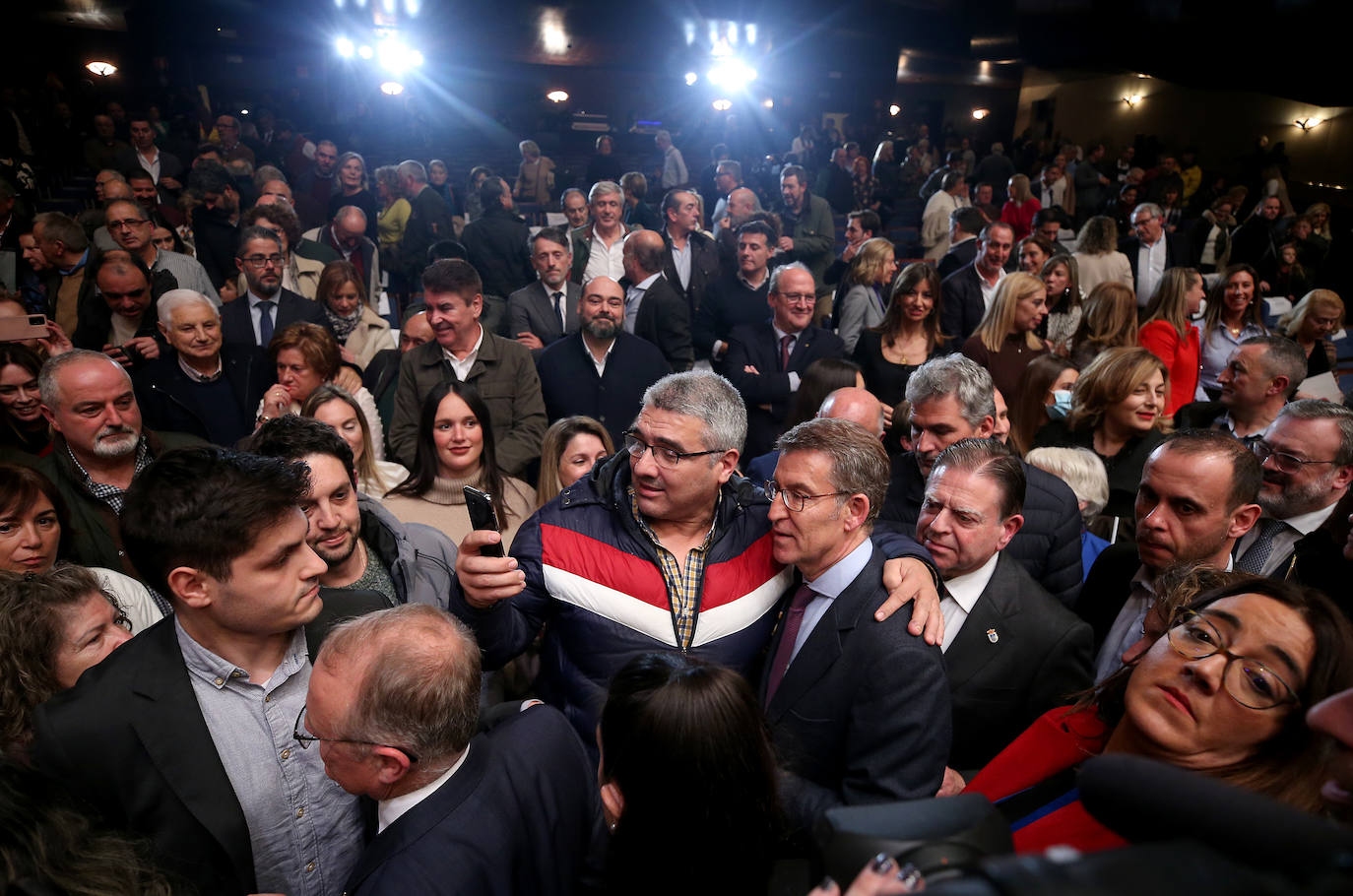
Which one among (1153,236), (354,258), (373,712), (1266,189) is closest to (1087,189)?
(1266,189)

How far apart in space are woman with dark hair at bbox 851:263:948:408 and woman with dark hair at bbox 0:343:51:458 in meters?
3.93

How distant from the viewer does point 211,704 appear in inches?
66.2

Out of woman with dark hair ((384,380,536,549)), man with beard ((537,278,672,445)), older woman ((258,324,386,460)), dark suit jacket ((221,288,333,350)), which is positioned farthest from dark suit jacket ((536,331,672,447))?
dark suit jacket ((221,288,333,350))

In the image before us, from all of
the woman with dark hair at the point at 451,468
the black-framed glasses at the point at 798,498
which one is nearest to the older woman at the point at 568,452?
the woman with dark hair at the point at 451,468

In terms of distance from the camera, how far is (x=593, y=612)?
7.09 feet

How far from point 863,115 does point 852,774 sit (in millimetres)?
19637

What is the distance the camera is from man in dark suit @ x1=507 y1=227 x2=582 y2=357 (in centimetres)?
516

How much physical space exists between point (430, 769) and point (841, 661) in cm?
95

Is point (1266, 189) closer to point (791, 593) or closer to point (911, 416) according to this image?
point (911, 416)

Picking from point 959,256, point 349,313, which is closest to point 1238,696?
point 349,313

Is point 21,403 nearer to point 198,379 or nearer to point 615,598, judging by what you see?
point 198,379

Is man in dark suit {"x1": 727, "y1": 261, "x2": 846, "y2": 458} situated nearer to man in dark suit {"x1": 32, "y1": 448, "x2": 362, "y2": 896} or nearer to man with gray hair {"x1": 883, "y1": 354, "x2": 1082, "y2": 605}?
man with gray hair {"x1": 883, "y1": 354, "x2": 1082, "y2": 605}

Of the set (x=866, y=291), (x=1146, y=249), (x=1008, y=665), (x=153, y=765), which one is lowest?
(x=1008, y=665)

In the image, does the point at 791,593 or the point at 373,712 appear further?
the point at 791,593
